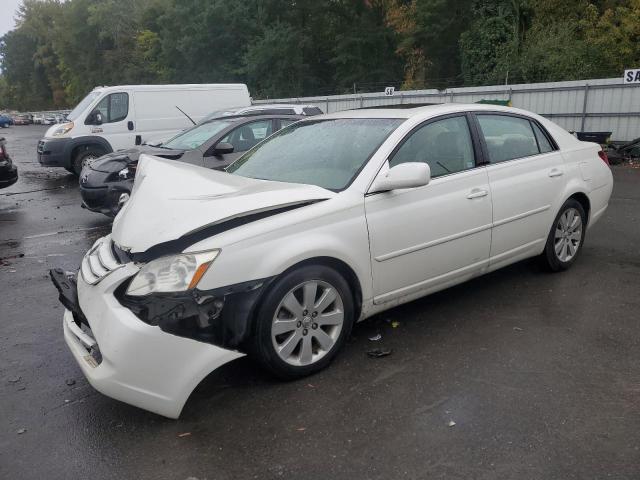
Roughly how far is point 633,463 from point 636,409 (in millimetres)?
516

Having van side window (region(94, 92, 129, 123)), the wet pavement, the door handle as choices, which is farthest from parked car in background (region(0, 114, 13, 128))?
the door handle

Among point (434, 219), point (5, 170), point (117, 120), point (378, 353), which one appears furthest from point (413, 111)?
point (117, 120)

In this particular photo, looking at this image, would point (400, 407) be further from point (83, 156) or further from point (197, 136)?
point (83, 156)

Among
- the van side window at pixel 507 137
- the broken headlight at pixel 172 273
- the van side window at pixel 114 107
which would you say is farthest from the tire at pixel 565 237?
the van side window at pixel 114 107

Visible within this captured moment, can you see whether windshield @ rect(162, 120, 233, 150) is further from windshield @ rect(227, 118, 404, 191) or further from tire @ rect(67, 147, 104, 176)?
tire @ rect(67, 147, 104, 176)

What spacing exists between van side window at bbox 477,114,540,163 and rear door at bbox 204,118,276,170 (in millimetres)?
4051

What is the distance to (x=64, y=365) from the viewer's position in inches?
149

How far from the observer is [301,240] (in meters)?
3.28

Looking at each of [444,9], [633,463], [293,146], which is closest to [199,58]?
[444,9]

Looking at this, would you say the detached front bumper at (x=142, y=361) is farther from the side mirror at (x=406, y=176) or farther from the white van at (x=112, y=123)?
the white van at (x=112, y=123)

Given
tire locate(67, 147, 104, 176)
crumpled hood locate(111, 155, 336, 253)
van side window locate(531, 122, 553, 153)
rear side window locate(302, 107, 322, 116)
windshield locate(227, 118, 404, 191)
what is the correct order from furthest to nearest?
1. tire locate(67, 147, 104, 176)
2. rear side window locate(302, 107, 322, 116)
3. van side window locate(531, 122, 553, 153)
4. windshield locate(227, 118, 404, 191)
5. crumpled hood locate(111, 155, 336, 253)

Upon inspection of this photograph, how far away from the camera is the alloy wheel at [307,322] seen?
326 cm

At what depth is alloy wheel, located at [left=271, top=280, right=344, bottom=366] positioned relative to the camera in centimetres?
326

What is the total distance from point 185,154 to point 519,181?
4762 mm
